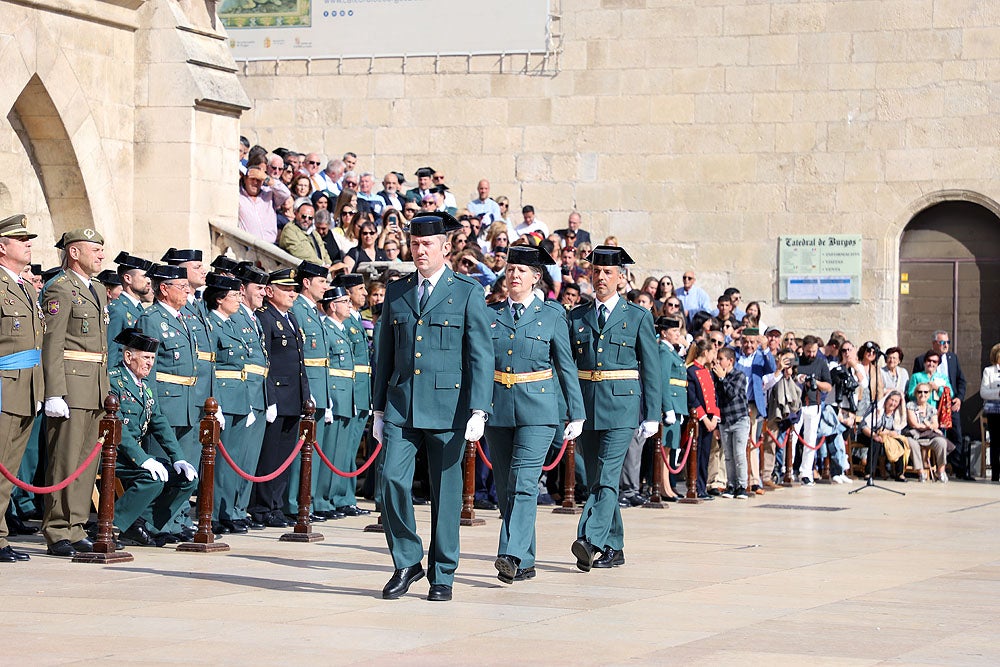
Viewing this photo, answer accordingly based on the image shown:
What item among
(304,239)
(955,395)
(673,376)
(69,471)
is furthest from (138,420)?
(955,395)

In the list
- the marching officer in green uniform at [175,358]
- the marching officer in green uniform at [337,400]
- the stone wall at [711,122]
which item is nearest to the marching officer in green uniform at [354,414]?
the marching officer in green uniform at [337,400]

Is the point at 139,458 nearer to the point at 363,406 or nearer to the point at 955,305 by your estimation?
the point at 363,406

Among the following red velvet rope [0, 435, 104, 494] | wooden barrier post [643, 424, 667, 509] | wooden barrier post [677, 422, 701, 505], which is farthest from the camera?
wooden barrier post [677, 422, 701, 505]

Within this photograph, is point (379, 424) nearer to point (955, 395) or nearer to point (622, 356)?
point (622, 356)

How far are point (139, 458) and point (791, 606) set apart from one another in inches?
160

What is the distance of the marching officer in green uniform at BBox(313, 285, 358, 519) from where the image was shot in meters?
12.8

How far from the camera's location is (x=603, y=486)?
9906 millimetres

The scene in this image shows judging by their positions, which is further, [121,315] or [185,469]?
[121,315]

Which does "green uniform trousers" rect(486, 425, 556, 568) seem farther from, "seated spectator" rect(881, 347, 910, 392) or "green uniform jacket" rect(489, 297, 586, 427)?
"seated spectator" rect(881, 347, 910, 392)

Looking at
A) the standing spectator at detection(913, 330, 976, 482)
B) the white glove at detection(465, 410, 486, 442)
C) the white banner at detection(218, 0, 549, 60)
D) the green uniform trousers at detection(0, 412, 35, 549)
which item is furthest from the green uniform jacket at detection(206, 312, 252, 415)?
the white banner at detection(218, 0, 549, 60)

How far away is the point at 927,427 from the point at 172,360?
1152 centimetres

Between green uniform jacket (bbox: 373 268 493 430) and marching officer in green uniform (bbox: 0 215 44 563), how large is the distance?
7.18 ft

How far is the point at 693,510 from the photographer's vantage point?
48.1 ft

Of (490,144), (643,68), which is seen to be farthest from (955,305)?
(490,144)
